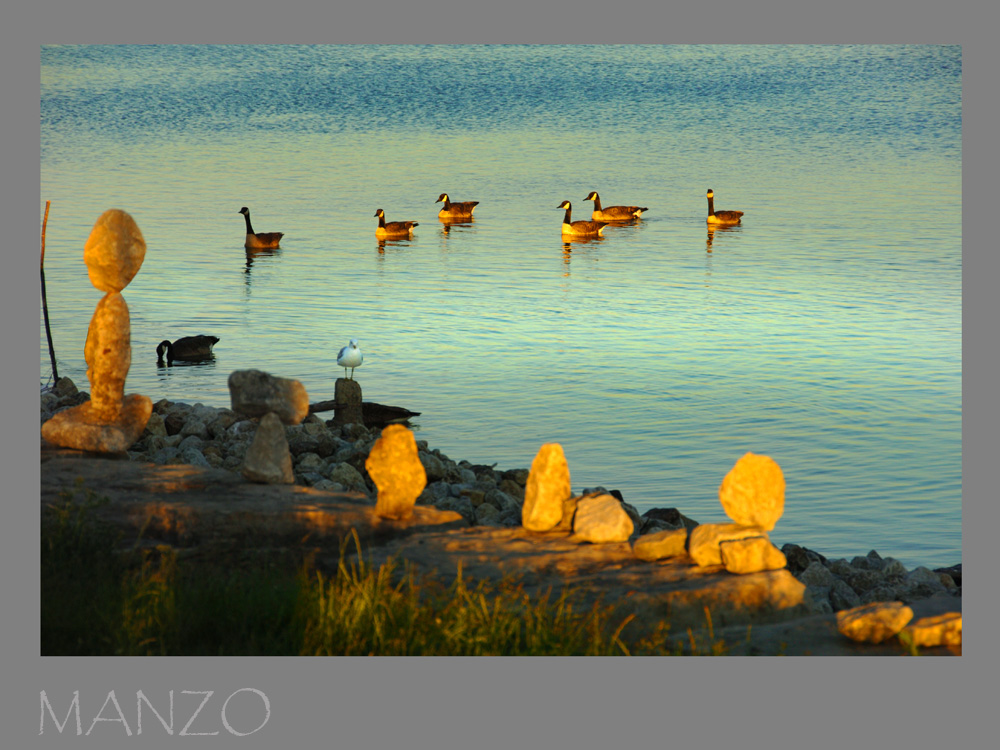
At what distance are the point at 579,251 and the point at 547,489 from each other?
15767 millimetres

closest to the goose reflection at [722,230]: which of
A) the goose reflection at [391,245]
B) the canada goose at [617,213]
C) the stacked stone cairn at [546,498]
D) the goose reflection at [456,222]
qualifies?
the canada goose at [617,213]

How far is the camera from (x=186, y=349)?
1483 centimetres

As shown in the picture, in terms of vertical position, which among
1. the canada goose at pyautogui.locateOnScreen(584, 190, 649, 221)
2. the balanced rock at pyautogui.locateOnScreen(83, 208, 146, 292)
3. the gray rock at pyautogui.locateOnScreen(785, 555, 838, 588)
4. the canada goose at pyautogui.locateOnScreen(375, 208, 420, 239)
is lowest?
the gray rock at pyautogui.locateOnScreen(785, 555, 838, 588)

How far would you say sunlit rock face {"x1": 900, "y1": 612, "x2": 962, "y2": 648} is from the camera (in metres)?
7.26

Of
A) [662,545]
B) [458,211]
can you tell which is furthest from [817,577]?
[458,211]

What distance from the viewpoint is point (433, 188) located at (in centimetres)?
3306

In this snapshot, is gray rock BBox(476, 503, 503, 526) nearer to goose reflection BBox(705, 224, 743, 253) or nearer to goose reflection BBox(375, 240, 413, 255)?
goose reflection BBox(375, 240, 413, 255)

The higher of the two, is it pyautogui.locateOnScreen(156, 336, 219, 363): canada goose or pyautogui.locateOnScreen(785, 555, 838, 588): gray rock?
pyautogui.locateOnScreen(156, 336, 219, 363): canada goose

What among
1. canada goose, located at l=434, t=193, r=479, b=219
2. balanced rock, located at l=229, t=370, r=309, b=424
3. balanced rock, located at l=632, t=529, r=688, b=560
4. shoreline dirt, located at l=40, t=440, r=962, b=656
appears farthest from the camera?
canada goose, located at l=434, t=193, r=479, b=219

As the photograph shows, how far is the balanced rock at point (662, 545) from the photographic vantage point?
819cm

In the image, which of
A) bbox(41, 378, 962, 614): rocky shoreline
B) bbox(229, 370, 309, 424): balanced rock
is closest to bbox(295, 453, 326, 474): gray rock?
bbox(41, 378, 962, 614): rocky shoreline

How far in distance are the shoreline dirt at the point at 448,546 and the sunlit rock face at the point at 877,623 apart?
6cm

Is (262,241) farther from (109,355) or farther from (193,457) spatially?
(109,355)

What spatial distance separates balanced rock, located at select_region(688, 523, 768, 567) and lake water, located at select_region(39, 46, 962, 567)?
1.76 metres
